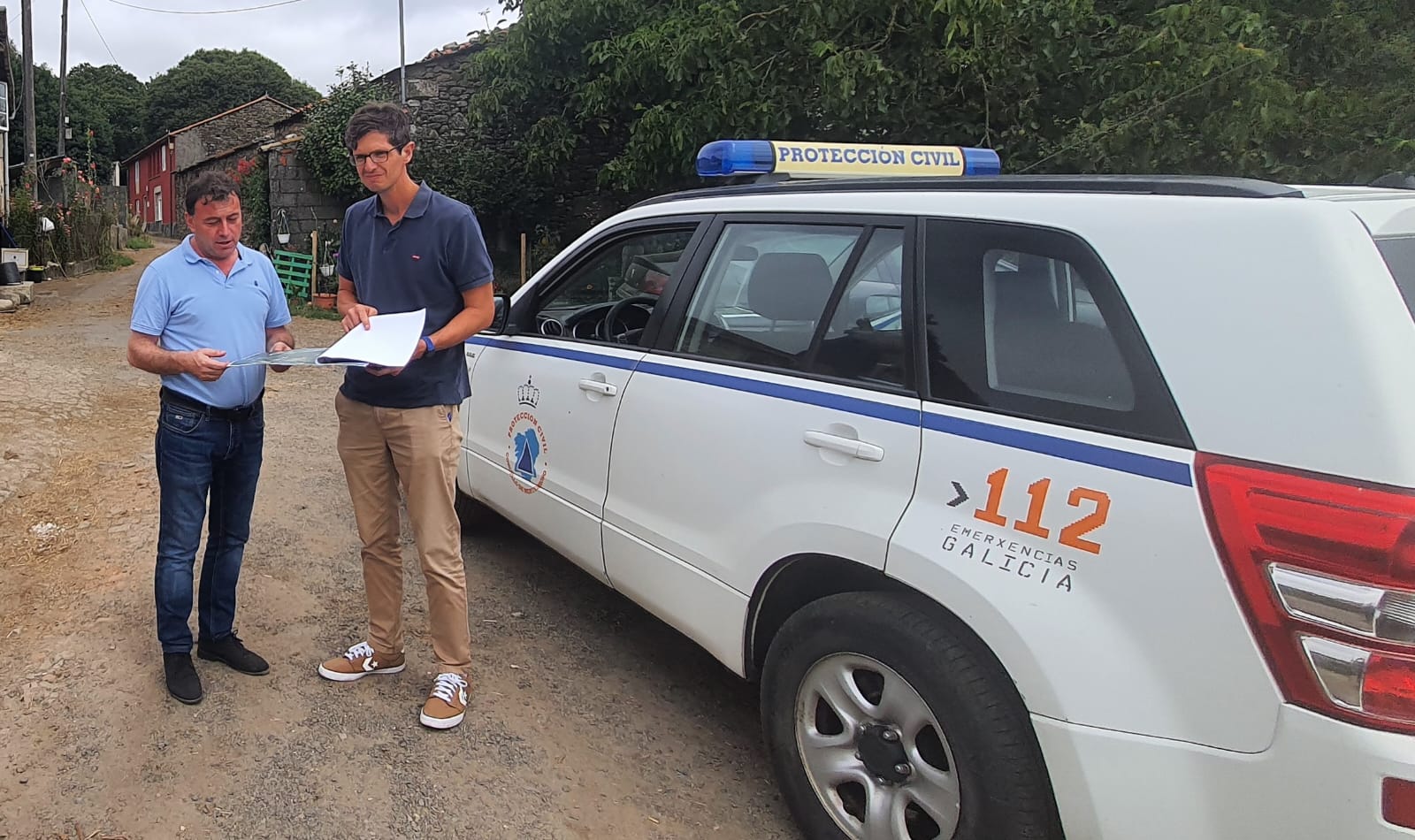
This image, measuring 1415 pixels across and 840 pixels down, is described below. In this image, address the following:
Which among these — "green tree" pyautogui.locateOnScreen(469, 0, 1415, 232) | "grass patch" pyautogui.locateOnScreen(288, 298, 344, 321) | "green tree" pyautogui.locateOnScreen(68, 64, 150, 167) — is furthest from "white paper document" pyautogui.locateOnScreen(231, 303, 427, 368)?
"green tree" pyautogui.locateOnScreen(68, 64, 150, 167)

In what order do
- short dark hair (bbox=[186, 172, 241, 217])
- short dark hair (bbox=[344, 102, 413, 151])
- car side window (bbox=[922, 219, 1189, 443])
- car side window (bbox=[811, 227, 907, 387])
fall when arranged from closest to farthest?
car side window (bbox=[922, 219, 1189, 443]) < car side window (bbox=[811, 227, 907, 387]) < short dark hair (bbox=[344, 102, 413, 151]) < short dark hair (bbox=[186, 172, 241, 217])

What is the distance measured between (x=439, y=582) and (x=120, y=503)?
286 cm

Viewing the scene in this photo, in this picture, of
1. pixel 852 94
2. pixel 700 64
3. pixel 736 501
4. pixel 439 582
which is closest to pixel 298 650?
pixel 439 582

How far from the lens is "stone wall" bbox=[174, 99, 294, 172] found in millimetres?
37688

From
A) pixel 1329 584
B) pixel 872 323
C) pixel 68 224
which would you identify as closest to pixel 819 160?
pixel 872 323

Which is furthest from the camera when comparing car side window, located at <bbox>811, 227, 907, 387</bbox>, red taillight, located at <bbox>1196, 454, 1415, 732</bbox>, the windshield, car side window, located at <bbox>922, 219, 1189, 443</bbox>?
car side window, located at <bbox>811, 227, 907, 387</bbox>

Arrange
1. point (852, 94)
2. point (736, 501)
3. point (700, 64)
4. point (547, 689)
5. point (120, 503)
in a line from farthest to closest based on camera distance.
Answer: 1. point (700, 64)
2. point (852, 94)
3. point (120, 503)
4. point (547, 689)
5. point (736, 501)

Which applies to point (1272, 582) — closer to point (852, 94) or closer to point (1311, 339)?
point (1311, 339)

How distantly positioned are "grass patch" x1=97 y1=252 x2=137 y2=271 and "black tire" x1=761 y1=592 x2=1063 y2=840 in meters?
19.7

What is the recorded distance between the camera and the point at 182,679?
3033 mm

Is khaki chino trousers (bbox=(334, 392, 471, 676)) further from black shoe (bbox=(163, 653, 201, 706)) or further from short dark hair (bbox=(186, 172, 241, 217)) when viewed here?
short dark hair (bbox=(186, 172, 241, 217))

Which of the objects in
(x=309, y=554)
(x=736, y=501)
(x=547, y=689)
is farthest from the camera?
(x=309, y=554)

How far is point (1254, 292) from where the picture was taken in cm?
163

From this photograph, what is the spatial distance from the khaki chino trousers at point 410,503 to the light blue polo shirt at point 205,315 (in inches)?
12.5
